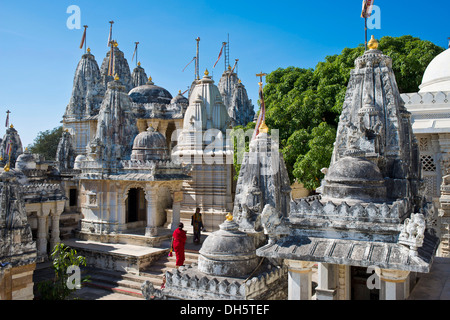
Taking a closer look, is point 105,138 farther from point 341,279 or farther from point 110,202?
point 341,279

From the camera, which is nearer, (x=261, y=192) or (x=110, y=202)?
(x=261, y=192)

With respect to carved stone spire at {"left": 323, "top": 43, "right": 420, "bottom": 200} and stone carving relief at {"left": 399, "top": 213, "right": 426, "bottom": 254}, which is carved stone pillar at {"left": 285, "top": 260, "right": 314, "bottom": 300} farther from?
stone carving relief at {"left": 399, "top": 213, "right": 426, "bottom": 254}

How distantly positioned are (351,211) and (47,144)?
186ft

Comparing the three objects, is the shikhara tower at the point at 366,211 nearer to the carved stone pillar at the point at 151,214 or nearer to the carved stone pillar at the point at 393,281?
the carved stone pillar at the point at 393,281

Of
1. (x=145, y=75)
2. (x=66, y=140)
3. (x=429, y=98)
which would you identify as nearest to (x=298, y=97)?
(x=429, y=98)

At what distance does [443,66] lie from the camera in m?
17.6

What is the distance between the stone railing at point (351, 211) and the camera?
729 cm

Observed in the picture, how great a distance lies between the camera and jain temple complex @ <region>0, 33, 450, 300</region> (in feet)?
24.9

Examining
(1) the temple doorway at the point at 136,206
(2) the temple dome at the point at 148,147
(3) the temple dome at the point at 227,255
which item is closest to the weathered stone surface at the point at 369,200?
(3) the temple dome at the point at 227,255

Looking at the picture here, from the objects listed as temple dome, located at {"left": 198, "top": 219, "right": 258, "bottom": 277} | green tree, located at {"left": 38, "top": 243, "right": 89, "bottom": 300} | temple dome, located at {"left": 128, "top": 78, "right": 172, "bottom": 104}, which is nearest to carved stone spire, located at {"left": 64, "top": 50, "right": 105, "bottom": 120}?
temple dome, located at {"left": 128, "top": 78, "right": 172, "bottom": 104}

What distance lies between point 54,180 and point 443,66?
26775 mm

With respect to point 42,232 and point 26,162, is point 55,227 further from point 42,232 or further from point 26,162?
point 26,162

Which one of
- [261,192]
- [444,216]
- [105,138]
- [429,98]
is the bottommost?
[444,216]
